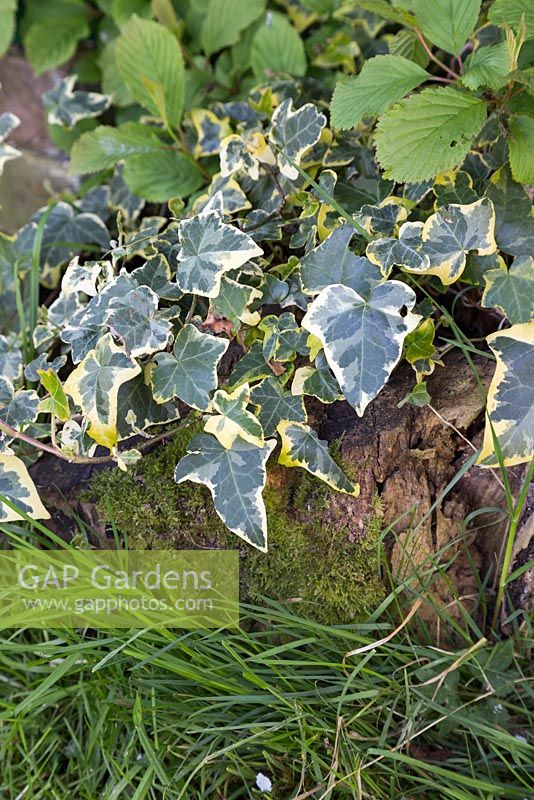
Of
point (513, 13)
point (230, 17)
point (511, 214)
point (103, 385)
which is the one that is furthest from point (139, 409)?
point (230, 17)

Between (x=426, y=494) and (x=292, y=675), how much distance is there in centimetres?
35

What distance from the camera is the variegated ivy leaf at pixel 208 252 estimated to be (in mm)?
1009

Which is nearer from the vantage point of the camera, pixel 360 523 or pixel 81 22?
pixel 360 523

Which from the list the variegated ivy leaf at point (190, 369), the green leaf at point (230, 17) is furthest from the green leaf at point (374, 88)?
the green leaf at point (230, 17)

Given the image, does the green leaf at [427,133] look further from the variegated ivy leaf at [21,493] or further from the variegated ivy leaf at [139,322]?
the variegated ivy leaf at [21,493]

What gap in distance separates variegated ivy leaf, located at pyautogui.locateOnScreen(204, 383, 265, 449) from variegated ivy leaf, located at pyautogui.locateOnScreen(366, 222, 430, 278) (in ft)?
0.87

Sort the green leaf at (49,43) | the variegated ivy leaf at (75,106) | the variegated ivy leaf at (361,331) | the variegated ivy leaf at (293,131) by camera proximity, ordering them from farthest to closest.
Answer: the green leaf at (49,43)
the variegated ivy leaf at (75,106)
the variegated ivy leaf at (293,131)
the variegated ivy leaf at (361,331)

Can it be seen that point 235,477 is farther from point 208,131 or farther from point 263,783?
point 208,131

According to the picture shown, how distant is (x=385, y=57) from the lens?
3.36 feet

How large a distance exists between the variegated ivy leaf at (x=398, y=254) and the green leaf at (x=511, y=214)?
16 centimetres

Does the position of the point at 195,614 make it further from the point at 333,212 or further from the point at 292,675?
the point at 333,212

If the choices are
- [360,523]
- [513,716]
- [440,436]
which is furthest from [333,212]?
[513,716]

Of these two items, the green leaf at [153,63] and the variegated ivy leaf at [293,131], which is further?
the green leaf at [153,63]

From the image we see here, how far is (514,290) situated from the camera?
1.01 m
